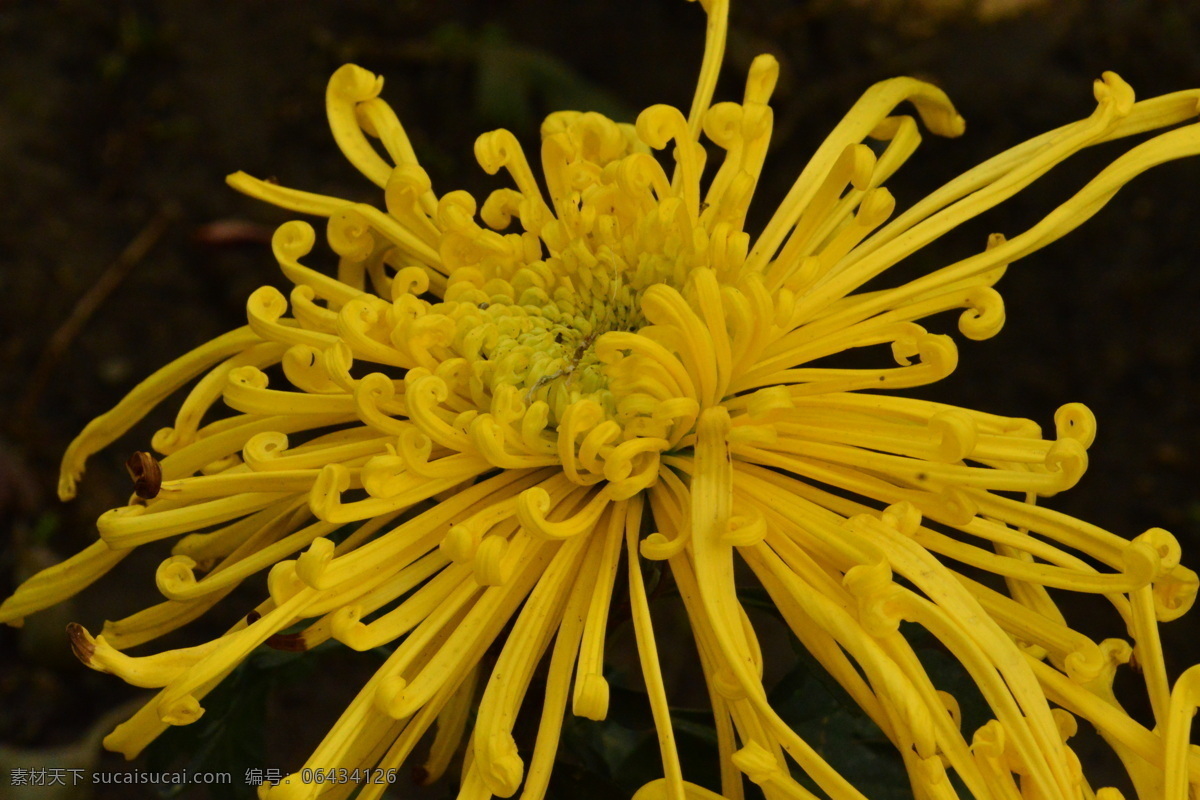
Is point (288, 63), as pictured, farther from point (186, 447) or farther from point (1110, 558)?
point (1110, 558)

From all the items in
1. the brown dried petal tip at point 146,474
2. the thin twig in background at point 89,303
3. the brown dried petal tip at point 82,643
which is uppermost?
the thin twig in background at point 89,303

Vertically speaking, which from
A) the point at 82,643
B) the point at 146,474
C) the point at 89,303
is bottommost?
the point at 82,643

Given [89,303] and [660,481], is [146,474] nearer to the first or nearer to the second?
[660,481]

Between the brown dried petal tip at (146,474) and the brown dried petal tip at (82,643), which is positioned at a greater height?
the brown dried petal tip at (146,474)

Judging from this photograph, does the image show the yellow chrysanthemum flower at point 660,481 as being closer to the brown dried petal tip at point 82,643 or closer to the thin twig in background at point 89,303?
the brown dried petal tip at point 82,643

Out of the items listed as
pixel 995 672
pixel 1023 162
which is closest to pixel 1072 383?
pixel 1023 162

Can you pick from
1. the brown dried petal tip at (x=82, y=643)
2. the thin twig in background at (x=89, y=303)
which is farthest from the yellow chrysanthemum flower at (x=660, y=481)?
the thin twig in background at (x=89, y=303)

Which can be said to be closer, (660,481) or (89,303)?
(660,481)

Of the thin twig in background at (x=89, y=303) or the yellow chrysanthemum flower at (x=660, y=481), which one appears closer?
the yellow chrysanthemum flower at (x=660, y=481)

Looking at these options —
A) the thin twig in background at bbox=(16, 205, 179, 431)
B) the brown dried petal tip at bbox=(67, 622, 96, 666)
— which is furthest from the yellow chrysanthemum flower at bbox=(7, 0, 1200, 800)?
the thin twig in background at bbox=(16, 205, 179, 431)

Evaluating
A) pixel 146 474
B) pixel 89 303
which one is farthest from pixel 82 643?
pixel 89 303
